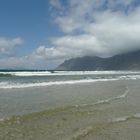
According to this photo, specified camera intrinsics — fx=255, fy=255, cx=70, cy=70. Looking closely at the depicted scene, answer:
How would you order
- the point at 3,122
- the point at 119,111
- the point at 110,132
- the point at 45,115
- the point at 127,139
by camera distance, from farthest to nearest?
the point at 119,111 < the point at 45,115 < the point at 3,122 < the point at 110,132 < the point at 127,139

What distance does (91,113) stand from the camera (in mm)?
10789

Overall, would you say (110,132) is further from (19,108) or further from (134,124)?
(19,108)

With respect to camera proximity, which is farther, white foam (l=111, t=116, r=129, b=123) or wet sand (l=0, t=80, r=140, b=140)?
white foam (l=111, t=116, r=129, b=123)

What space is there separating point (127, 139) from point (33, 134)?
2.66 meters

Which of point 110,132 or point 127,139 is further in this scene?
point 110,132

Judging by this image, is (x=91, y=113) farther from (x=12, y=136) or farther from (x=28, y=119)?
(x=12, y=136)

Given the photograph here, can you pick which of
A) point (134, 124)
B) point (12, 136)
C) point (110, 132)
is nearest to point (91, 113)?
point (134, 124)

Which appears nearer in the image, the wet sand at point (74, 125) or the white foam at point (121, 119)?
the wet sand at point (74, 125)

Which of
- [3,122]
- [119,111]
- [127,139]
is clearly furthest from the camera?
[119,111]

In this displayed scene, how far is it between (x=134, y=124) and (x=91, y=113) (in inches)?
91.0

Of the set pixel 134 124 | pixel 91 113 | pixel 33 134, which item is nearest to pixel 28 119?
pixel 33 134

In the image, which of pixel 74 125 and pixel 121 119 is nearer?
pixel 74 125

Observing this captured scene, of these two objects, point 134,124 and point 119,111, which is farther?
point 119,111

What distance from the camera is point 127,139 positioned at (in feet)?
22.9
